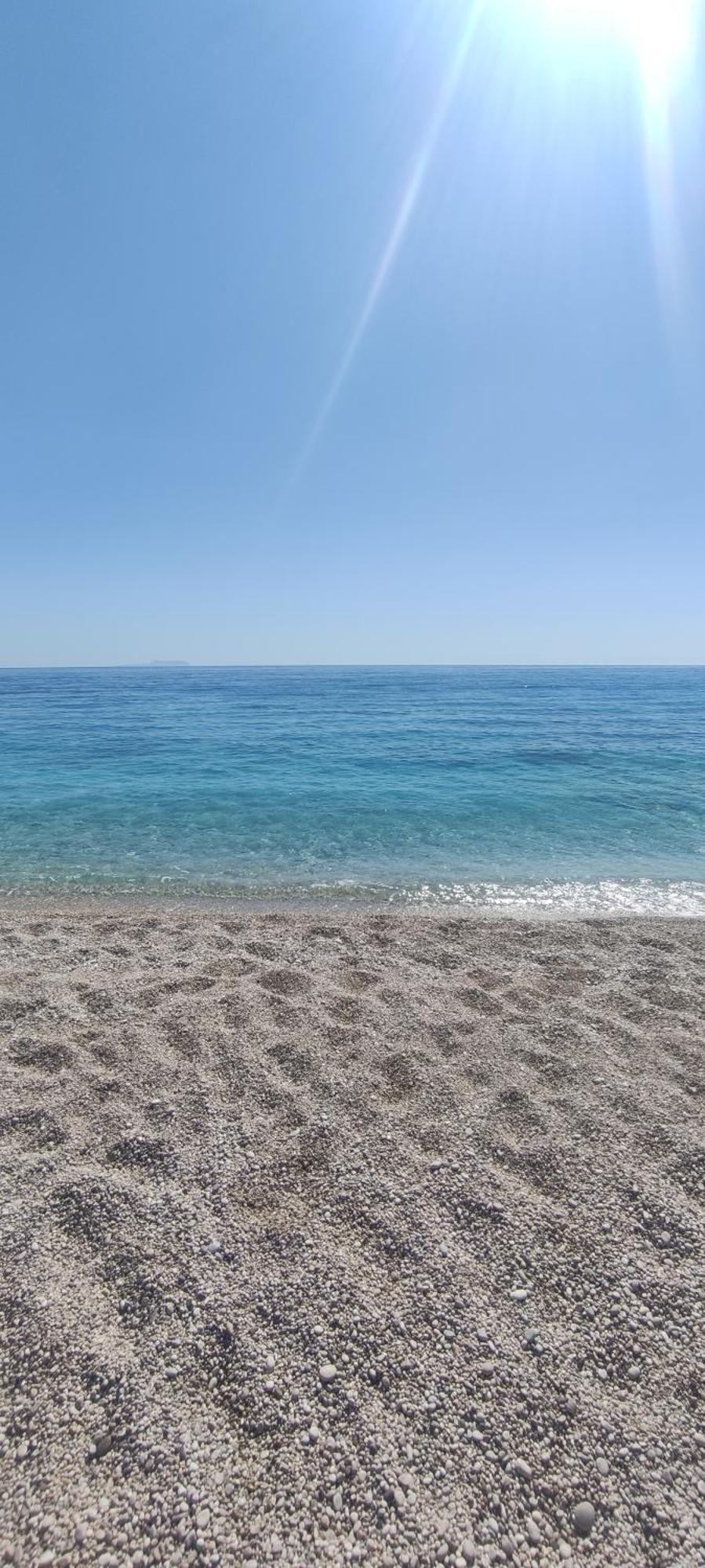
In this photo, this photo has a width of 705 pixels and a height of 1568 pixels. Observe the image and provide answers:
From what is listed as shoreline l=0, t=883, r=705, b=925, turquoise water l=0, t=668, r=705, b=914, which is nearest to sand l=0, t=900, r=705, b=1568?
shoreline l=0, t=883, r=705, b=925

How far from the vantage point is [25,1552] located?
1949 millimetres

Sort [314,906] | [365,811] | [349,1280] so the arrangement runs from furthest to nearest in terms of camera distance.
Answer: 1. [365,811]
2. [314,906]
3. [349,1280]

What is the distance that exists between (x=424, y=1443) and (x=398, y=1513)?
0.70ft

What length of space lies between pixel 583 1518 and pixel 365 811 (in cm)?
1084

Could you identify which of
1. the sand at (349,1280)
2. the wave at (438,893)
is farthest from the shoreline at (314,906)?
the sand at (349,1280)

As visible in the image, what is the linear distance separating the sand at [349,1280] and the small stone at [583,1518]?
12 millimetres

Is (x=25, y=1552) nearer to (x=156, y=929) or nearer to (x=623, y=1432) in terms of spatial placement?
(x=623, y=1432)

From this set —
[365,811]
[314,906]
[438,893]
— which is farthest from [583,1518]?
[365,811]

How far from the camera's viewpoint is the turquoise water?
29.3 feet

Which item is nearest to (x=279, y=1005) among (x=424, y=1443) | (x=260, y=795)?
(x=424, y=1443)

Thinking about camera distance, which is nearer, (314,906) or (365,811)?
(314,906)

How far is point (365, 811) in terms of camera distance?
41.6 ft

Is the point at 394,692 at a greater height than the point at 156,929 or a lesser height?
greater

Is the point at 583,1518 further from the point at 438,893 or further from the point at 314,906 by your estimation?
the point at 438,893
